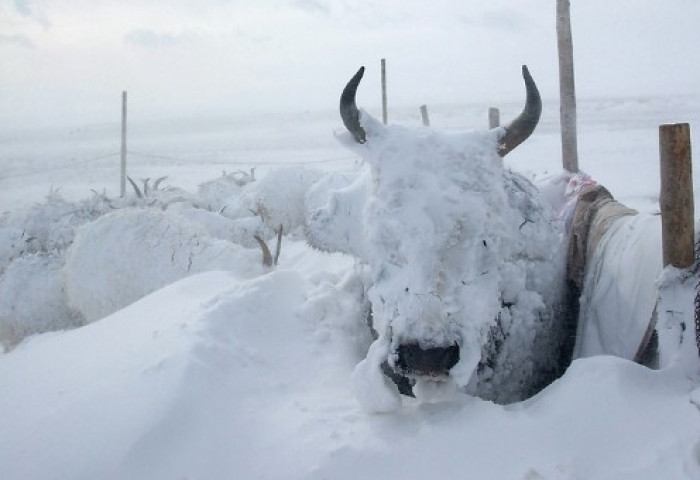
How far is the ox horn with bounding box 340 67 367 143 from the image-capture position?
3510 mm

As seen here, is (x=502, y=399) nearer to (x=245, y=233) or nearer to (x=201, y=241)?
(x=201, y=241)

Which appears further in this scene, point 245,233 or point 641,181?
point 641,181

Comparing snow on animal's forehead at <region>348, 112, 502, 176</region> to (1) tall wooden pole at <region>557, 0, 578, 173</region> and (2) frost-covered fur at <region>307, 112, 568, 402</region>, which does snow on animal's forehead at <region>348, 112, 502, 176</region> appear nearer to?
(2) frost-covered fur at <region>307, 112, 568, 402</region>

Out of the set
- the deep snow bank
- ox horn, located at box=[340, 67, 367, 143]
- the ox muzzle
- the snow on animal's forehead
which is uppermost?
ox horn, located at box=[340, 67, 367, 143]

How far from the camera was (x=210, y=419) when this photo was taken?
9.77 feet

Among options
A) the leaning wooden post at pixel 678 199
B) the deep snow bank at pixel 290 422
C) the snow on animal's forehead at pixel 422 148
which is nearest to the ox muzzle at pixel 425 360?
the deep snow bank at pixel 290 422

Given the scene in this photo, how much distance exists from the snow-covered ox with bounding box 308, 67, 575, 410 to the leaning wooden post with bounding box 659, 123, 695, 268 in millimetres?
745

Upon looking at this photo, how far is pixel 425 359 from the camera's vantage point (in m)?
2.81

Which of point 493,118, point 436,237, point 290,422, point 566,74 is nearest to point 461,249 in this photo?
point 436,237

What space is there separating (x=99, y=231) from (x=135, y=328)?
4.08m

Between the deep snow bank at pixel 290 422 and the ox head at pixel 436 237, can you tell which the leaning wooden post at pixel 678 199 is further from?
the ox head at pixel 436 237

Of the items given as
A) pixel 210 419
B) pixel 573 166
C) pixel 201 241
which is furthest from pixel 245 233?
pixel 210 419

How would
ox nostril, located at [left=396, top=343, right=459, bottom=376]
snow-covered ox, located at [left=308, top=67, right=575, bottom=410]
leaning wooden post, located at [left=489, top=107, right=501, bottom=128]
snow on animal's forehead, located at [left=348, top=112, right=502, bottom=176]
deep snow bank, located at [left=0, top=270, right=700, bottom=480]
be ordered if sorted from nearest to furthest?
deep snow bank, located at [left=0, top=270, right=700, bottom=480] → ox nostril, located at [left=396, top=343, right=459, bottom=376] → snow-covered ox, located at [left=308, top=67, right=575, bottom=410] → snow on animal's forehead, located at [left=348, top=112, right=502, bottom=176] → leaning wooden post, located at [left=489, top=107, right=501, bottom=128]

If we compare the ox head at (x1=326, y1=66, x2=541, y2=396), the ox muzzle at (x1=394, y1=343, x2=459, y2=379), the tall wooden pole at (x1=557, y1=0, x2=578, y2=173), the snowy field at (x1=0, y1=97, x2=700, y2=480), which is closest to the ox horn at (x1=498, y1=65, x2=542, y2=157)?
the ox head at (x1=326, y1=66, x2=541, y2=396)
